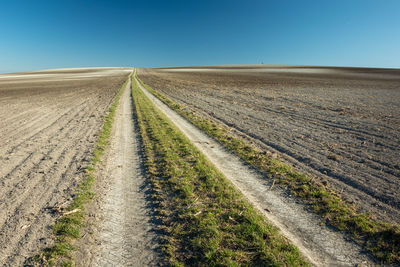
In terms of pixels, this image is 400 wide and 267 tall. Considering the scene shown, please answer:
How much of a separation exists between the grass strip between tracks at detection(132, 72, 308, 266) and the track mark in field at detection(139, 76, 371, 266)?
0.96 feet

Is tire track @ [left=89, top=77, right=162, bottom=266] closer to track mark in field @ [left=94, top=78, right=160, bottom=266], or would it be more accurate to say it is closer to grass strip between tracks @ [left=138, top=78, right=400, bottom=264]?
track mark in field @ [left=94, top=78, right=160, bottom=266]

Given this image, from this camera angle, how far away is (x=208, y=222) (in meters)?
5.00

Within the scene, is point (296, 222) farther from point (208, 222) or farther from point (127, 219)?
point (127, 219)

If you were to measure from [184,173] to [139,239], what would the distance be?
10.1ft

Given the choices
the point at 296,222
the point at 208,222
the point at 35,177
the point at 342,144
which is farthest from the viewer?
the point at 342,144

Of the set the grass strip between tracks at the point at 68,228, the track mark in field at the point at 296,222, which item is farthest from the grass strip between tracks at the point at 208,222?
the grass strip between tracks at the point at 68,228

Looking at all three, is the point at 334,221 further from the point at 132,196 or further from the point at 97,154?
the point at 97,154

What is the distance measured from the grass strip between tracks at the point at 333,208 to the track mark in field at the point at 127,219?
401 centimetres

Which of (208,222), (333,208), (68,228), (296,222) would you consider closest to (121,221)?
(68,228)

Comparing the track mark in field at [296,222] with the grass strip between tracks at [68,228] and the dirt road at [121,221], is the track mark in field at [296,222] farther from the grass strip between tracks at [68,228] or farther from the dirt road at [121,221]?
the grass strip between tracks at [68,228]

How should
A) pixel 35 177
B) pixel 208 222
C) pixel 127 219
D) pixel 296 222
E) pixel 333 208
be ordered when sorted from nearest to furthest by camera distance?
pixel 208 222 → pixel 296 222 → pixel 127 219 → pixel 333 208 → pixel 35 177

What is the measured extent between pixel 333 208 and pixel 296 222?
3.80 ft

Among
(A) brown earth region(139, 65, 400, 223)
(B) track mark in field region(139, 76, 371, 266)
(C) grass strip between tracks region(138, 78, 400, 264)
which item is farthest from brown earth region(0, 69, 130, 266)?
(A) brown earth region(139, 65, 400, 223)

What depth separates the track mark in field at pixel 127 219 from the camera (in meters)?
A: 4.21
